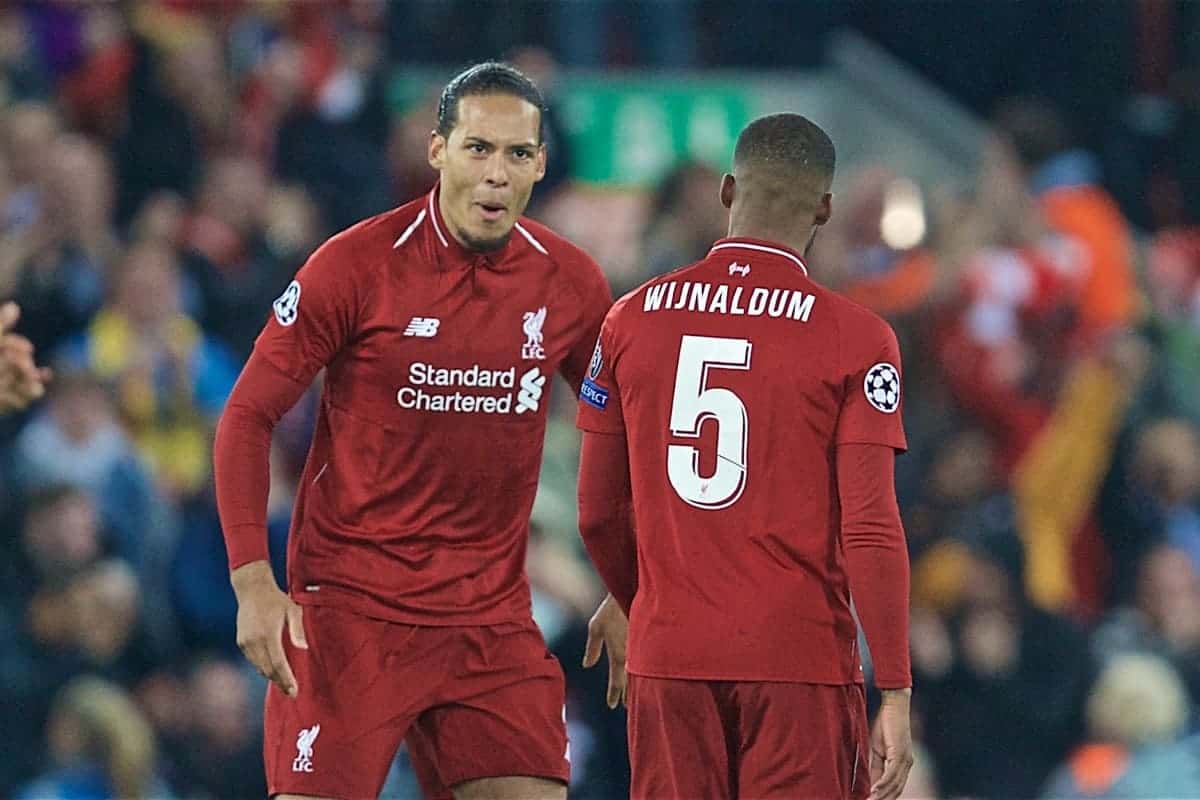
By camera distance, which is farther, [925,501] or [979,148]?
[979,148]

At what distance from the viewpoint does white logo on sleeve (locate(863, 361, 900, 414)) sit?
4.43m

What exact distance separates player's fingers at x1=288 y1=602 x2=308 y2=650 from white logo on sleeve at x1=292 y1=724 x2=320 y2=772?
260 mm

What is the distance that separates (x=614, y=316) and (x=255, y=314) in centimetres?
433

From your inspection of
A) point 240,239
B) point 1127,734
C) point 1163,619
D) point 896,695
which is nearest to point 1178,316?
point 1163,619

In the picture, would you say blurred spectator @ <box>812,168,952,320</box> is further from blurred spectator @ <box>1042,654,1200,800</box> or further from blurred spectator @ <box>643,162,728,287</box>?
blurred spectator @ <box>1042,654,1200,800</box>

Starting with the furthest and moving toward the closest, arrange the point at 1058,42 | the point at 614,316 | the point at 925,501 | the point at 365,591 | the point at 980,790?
the point at 1058,42 → the point at 925,501 → the point at 980,790 → the point at 365,591 → the point at 614,316

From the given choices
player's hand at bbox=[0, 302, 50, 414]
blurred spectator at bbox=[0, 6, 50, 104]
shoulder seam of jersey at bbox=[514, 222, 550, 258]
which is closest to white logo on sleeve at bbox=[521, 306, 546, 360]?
shoulder seam of jersey at bbox=[514, 222, 550, 258]

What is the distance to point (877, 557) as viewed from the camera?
439 centimetres

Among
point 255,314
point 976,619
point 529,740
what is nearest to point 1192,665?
point 976,619

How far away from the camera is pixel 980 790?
28.0 ft

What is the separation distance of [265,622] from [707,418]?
3.53ft

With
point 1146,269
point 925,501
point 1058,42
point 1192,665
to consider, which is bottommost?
point 1192,665

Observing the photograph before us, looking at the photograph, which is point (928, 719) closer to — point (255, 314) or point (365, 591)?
point (255, 314)

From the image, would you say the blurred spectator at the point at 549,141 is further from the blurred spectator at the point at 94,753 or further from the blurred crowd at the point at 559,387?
the blurred spectator at the point at 94,753
